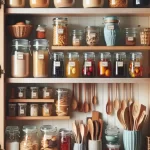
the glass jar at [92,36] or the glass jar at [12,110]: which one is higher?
the glass jar at [92,36]

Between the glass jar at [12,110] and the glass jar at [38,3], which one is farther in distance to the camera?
the glass jar at [12,110]

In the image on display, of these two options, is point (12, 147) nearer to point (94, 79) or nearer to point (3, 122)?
point (3, 122)

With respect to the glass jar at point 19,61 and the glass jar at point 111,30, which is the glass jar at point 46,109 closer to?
the glass jar at point 19,61

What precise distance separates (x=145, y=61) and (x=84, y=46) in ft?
1.45

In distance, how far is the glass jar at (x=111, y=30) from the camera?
7.21ft

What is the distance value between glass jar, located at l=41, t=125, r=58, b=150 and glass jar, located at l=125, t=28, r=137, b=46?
0.72 meters

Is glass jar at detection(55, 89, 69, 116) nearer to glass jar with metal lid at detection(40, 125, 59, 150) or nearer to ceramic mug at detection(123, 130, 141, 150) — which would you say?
glass jar with metal lid at detection(40, 125, 59, 150)

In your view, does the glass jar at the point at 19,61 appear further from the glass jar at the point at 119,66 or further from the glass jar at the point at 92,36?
the glass jar at the point at 119,66

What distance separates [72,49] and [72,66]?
0.34 ft

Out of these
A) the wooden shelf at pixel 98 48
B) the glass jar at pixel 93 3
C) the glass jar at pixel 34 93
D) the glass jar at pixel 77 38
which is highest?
the glass jar at pixel 93 3

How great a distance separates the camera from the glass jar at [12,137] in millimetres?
2213

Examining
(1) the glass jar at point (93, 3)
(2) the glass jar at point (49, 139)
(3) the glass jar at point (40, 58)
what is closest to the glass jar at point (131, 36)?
(1) the glass jar at point (93, 3)

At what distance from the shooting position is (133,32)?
226cm

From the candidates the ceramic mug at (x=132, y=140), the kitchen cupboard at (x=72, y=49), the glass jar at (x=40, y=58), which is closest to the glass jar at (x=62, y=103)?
the kitchen cupboard at (x=72, y=49)
